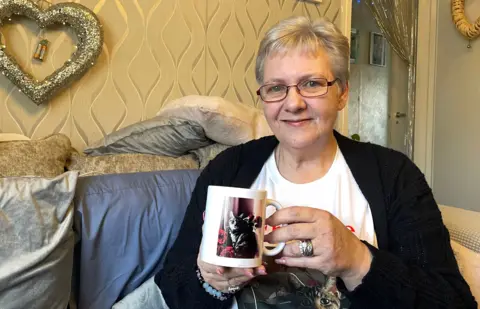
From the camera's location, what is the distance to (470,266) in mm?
1033

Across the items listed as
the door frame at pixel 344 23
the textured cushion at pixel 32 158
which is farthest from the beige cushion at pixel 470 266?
the door frame at pixel 344 23

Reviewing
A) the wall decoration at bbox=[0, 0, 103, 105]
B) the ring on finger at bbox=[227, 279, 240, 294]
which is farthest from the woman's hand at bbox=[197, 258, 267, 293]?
the wall decoration at bbox=[0, 0, 103, 105]

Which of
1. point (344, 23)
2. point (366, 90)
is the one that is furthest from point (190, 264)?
point (366, 90)

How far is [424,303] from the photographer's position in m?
0.80

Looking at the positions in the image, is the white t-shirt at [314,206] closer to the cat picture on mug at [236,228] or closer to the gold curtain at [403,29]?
the cat picture on mug at [236,228]

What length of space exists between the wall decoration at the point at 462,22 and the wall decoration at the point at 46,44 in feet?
8.47

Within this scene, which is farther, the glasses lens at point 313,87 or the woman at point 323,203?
the glasses lens at point 313,87

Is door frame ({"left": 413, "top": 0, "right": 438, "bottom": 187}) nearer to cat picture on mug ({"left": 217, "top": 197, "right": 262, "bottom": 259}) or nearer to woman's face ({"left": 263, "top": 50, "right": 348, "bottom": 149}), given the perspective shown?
woman's face ({"left": 263, "top": 50, "right": 348, "bottom": 149})

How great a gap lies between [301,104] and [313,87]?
5 centimetres

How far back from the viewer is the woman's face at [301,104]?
0.93m

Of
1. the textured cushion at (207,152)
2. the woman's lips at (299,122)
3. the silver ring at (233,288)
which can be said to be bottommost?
the silver ring at (233,288)

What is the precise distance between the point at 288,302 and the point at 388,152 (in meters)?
0.43

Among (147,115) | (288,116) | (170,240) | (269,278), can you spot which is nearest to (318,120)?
(288,116)

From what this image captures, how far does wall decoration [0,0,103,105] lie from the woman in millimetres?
789
